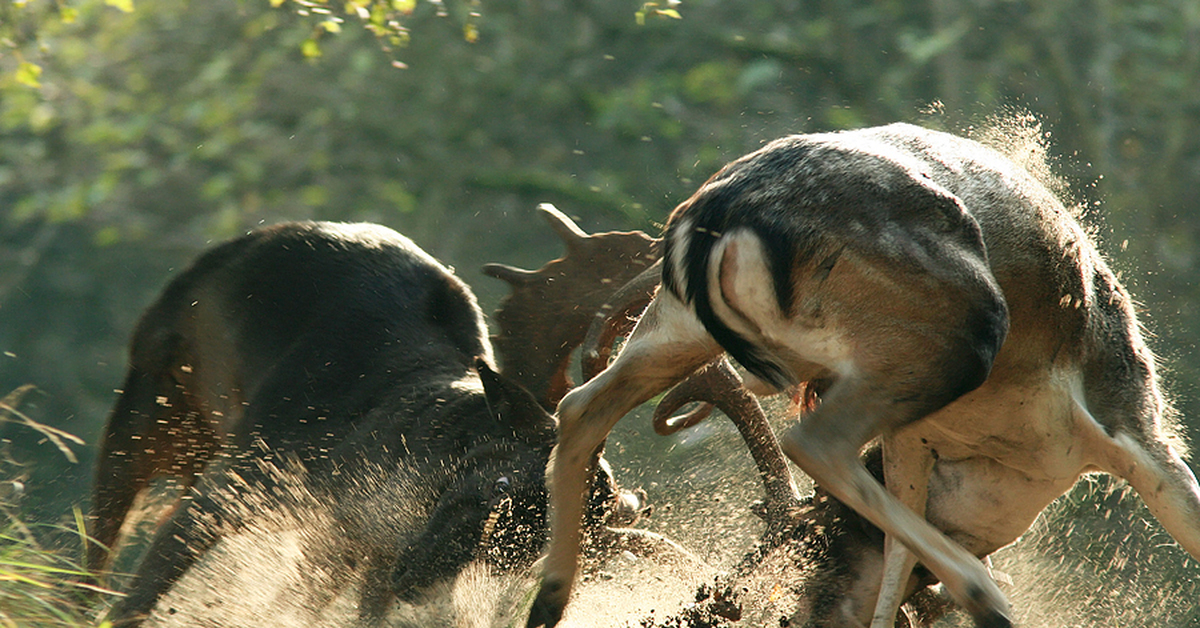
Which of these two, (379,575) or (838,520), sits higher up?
(838,520)

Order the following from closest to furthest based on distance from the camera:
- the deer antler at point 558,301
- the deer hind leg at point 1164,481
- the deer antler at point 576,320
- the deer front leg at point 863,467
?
1. the deer front leg at point 863,467
2. the deer hind leg at point 1164,481
3. the deer antler at point 576,320
4. the deer antler at point 558,301

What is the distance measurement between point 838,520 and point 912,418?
102 cm

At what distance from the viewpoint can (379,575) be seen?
12.5 ft

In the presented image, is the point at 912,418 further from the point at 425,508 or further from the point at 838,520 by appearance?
the point at 425,508

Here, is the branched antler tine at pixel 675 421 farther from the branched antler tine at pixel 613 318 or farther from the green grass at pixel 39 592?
the green grass at pixel 39 592

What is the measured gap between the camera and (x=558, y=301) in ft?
15.7

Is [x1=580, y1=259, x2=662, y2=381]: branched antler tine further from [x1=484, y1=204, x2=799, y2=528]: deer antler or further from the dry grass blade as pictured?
the dry grass blade

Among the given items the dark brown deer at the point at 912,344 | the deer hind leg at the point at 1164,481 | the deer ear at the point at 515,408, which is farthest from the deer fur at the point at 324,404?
the deer hind leg at the point at 1164,481

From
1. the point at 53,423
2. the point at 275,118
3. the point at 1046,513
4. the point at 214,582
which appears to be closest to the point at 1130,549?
the point at 1046,513

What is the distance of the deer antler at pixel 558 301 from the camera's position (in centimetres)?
472

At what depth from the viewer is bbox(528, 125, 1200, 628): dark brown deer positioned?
2.56m

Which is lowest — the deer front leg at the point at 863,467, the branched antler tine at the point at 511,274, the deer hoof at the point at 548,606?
the branched antler tine at the point at 511,274

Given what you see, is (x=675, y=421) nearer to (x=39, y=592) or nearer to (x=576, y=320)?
(x=576, y=320)

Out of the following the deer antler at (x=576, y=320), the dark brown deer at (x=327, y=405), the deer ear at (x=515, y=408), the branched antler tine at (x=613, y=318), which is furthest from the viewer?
the deer antler at (x=576, y=320)
